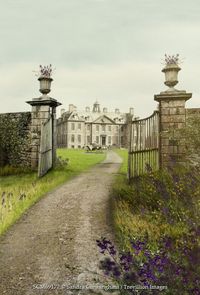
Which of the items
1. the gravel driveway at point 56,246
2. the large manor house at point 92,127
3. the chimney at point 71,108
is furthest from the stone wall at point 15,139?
the chimney at point 71,108

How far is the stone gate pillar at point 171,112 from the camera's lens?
813cm

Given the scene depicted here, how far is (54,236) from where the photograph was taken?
14.0 ft

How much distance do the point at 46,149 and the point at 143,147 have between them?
358 centimetres

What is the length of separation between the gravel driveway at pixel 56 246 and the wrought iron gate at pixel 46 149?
2.58 metres

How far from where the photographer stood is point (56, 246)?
3879 millimetres

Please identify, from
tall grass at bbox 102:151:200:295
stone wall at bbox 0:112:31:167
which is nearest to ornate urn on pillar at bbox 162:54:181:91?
tall grass at bbox 102:151:200:295

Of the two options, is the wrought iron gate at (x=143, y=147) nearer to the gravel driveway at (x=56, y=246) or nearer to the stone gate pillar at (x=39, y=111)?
the gravel driveway at (x=56, y=246)

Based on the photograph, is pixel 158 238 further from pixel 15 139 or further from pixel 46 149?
pixel 15 139

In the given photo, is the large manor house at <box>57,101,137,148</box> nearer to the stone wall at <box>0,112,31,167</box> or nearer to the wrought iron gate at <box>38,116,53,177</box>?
the stone wall at <box>0,112,31,167</box>

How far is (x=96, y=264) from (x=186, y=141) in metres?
4.96

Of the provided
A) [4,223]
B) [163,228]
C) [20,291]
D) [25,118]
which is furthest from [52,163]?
[20,291]

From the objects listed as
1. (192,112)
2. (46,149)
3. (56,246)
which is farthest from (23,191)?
(192,112)

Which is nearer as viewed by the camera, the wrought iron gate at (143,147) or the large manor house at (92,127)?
A: the wrought iron gate at (143,147)

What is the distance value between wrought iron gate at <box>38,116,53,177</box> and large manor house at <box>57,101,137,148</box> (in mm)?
49457
